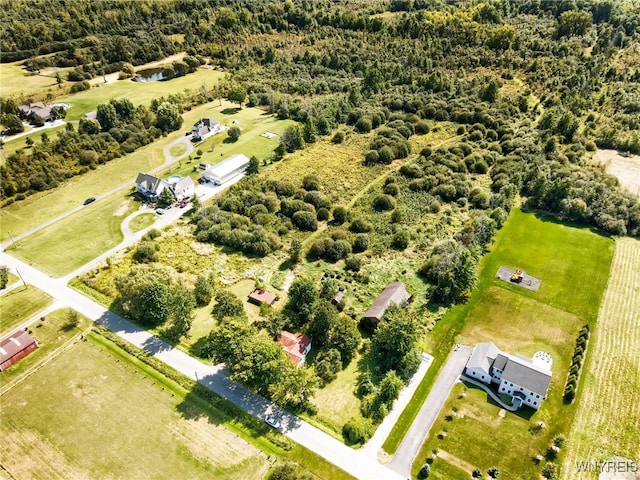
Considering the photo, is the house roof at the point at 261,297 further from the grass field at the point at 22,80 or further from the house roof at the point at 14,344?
the grass field at the point at 22,80

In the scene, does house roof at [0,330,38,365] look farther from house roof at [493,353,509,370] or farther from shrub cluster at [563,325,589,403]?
shrub cluster at [563,325,589,403]

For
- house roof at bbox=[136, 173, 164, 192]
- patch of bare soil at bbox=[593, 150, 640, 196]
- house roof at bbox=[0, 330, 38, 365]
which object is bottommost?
house roof at bbox=[0, 330, 38, 365]

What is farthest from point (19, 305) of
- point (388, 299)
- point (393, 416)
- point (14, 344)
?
point (393, 416)

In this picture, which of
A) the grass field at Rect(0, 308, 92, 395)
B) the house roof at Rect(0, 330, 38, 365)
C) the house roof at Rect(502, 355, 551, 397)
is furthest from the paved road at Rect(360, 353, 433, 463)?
the house roof at Rect(0, 330, 38, 365)

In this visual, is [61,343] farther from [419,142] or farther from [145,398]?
[419,142]

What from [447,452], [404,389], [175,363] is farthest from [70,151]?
[447,452]
